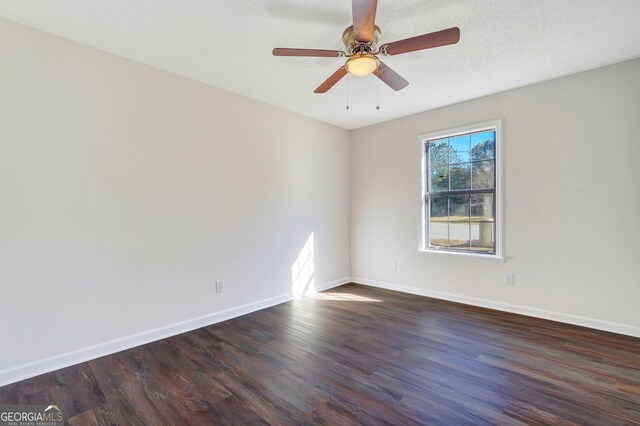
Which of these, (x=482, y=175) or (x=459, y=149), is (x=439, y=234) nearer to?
(x=482, y=175)

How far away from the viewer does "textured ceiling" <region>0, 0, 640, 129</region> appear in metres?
1.98

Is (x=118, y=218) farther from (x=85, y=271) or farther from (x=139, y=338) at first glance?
(x=139, y=338)

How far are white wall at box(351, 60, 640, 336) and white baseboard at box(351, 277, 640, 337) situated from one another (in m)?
0.01

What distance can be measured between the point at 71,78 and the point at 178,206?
1283mm

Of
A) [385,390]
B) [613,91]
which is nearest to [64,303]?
[385,390]

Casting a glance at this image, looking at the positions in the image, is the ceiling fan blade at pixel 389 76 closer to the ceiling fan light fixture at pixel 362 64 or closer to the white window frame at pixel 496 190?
the ceiling fan light fixture at pixel 362 64

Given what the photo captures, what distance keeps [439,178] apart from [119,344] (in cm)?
398

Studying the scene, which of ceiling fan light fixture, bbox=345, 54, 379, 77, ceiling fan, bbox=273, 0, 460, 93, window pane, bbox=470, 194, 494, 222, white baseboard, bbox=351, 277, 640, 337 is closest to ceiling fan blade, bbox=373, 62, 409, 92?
ceiling fan, bbox=273, 0, 460, 93

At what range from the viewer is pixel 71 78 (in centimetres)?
233

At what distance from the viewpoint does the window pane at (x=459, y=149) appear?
3763 mm

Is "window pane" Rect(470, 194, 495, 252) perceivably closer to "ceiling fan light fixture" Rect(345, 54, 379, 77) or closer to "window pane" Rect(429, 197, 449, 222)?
"window pane" Rect(429, 197, 449, 222)

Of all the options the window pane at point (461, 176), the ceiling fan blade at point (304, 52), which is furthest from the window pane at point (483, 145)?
the ceiling fan blade at point (304, 52)
